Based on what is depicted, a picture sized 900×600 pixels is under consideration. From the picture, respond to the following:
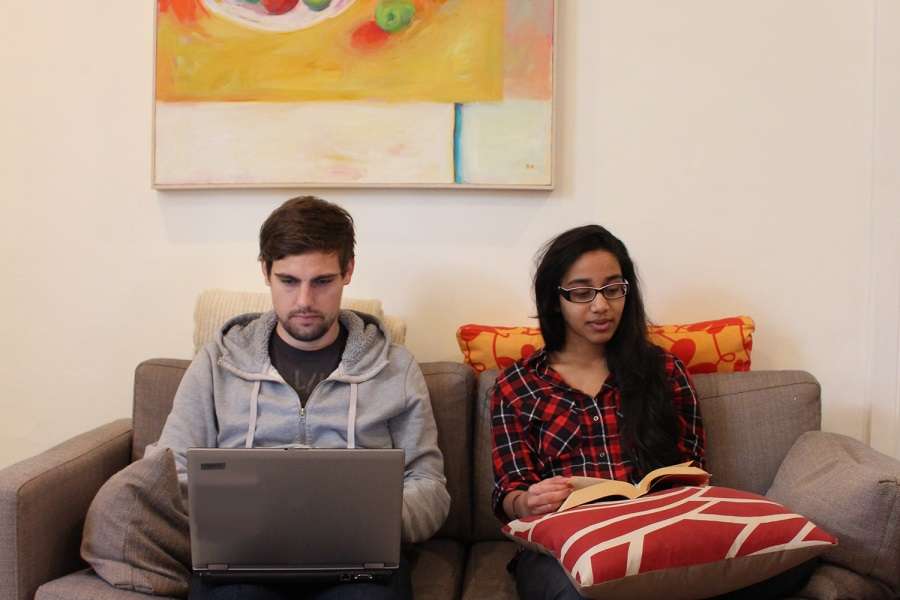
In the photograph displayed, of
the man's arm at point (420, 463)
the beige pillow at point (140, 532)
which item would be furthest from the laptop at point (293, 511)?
the man's arm at point (420, 463)

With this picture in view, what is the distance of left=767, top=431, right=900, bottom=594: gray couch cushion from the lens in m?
1.60

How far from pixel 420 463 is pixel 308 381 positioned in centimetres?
29

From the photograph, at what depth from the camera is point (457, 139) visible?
7.41 feet

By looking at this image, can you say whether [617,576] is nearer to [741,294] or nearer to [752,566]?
[752,566]

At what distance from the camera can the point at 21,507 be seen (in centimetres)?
157

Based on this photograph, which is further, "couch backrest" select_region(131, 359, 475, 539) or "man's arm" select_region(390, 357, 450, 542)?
"couch backrest" select_region(131, 359, 475, 539)

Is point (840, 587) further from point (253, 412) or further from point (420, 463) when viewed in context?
point (253, 412)

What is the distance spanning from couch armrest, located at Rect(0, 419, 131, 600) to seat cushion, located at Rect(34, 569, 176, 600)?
0.05m

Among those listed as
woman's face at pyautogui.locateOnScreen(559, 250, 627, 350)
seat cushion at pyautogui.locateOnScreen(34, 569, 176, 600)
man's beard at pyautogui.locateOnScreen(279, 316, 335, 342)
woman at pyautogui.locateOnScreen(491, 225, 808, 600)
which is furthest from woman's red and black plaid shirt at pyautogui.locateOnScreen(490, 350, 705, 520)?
seat cushion at pyautogui.locateOnScreen(34, 569, 176, 600)

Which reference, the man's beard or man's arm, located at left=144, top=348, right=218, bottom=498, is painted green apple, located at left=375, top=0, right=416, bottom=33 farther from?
man's arm, located at left=144, top=348, right=218, bottom=498

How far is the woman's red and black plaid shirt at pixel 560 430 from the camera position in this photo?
184cm

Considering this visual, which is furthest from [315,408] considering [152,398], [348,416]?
[152,398]

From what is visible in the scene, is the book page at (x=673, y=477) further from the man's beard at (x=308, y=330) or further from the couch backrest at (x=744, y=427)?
the man's beard at (x=308, y=330)

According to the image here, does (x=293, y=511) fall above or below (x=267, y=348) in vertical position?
below
